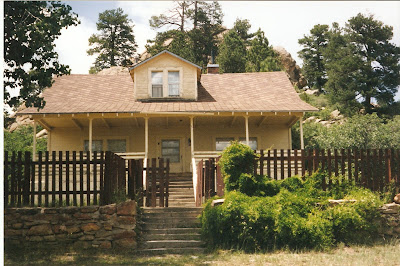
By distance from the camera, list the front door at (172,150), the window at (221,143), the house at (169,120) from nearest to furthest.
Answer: the house at (169,120), the front door at (172,150), the window at (221,143)

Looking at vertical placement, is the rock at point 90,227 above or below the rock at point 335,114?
below

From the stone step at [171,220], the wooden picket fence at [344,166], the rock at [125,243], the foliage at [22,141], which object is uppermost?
the foliage at [22,141]

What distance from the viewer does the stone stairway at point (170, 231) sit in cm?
982

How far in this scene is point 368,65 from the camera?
1526 inches

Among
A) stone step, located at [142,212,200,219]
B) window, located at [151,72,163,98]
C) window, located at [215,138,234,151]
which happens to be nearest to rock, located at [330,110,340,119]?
window, located at [215,138,234,151]

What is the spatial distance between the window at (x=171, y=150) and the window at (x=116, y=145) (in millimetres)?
1953

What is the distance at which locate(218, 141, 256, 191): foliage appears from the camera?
10.9 m

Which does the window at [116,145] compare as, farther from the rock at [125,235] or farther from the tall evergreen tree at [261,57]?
the tall evergreen tree at [261,57]

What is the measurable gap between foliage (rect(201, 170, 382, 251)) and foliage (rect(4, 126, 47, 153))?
19029 mm

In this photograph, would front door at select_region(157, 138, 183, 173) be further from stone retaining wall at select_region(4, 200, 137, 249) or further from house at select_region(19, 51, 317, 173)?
stone retaining wall at select_region(4, 200, 137, 249)

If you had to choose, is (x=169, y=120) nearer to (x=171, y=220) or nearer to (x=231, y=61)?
(x=171, y=220)

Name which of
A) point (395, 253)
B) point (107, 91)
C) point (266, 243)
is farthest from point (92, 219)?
point (107, 91)

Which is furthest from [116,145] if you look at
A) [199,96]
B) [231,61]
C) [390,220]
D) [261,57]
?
[261,57]

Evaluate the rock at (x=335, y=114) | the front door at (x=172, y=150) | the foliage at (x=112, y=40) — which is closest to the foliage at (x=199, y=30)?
the foliage at (x=112, y=40)
